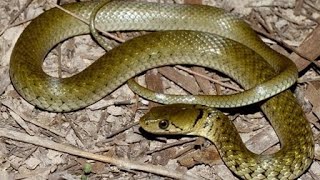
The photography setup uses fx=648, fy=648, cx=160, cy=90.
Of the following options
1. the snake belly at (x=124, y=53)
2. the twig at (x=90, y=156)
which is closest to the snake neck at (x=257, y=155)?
the snake belly at (x=124, y=53)

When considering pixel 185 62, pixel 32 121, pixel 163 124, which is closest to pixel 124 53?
pixel 185 62

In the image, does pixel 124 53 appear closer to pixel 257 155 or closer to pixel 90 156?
pixel 90 156

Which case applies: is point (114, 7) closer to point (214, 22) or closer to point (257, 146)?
point (214, 22)

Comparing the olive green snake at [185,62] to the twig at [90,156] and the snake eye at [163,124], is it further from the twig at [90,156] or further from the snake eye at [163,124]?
the twig at [90,156]

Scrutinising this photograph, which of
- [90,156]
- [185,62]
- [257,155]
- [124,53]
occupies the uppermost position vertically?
[124,53]

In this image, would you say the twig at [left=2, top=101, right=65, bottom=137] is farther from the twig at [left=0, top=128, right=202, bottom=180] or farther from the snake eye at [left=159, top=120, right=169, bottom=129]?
the snake eye at [left=159, top=120, right=169, bottom=129]

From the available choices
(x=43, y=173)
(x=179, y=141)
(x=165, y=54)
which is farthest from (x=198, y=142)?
(x=43, y=173)
